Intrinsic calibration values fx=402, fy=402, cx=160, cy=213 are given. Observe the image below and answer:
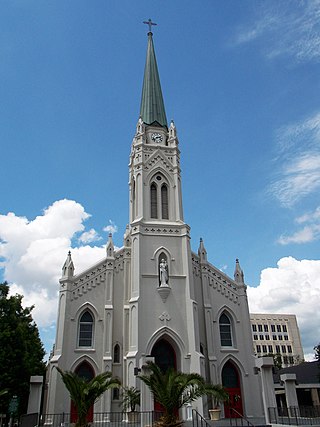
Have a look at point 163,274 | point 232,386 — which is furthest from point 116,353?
point 232,386

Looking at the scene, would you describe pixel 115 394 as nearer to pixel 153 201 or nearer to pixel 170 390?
pixel 170 390

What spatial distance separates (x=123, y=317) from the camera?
2748cm

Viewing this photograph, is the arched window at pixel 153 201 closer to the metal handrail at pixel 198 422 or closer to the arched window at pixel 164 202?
the arched window at pixel 164 202

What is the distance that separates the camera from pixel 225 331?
95.8ft

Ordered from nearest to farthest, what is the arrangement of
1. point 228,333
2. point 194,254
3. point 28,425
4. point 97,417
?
1. point 28,425
2. point 97,417
3. point 228,333
4. point 194,254

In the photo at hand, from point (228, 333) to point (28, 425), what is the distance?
52.4 feet

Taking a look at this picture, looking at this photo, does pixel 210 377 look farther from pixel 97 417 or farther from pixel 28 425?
pixel 28 425

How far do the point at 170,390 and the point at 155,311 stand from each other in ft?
35.3

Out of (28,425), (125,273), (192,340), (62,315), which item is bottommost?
(28,425)

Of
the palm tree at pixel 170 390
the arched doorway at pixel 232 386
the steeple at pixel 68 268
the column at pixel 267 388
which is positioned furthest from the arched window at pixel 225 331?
the palm tree at pixel 170 390

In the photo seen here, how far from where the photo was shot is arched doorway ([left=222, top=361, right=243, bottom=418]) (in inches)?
1037

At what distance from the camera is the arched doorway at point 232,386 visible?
2633cm

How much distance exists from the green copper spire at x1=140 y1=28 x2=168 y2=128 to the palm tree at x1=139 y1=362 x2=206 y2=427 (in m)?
23.4

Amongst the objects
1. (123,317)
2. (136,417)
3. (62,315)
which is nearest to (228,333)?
(123,317)
